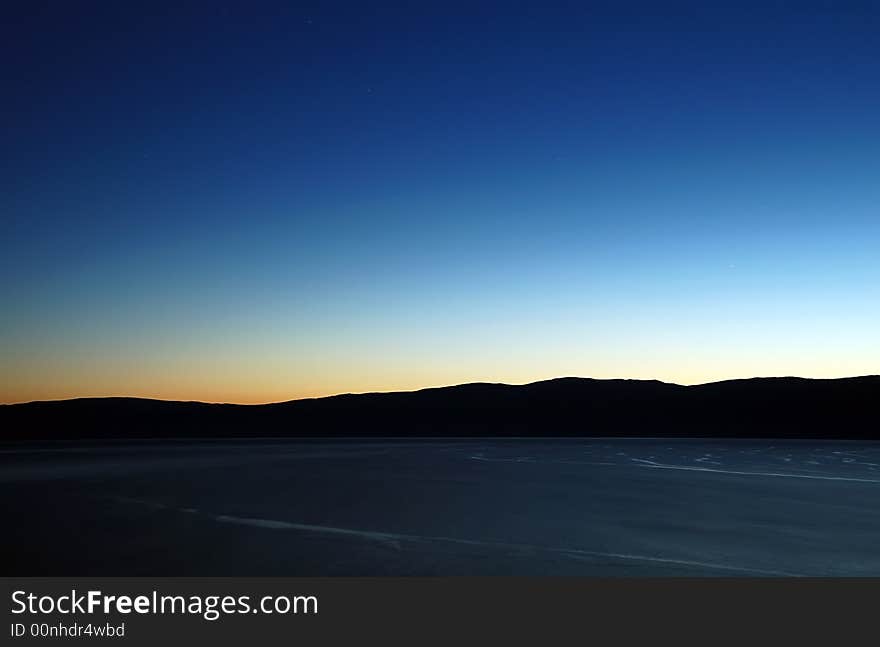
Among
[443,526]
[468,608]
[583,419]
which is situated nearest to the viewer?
[468,608]

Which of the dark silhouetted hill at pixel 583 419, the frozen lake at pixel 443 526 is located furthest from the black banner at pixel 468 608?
the dark silhouetted hill at pixel 583 419

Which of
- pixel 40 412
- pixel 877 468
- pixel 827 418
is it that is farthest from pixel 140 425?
pixel 877 468

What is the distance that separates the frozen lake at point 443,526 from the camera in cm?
961

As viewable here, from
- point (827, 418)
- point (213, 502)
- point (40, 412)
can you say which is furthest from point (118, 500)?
point (40, 412)

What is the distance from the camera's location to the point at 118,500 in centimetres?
1725

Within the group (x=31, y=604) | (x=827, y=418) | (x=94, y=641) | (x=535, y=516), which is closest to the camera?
(x=94, y=641)

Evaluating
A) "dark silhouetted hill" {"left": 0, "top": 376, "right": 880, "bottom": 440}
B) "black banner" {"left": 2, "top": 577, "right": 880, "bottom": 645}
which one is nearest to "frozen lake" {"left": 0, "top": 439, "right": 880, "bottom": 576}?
"black banner" {"left": 2, "top": 577, "right": 880, "bottom": 645}

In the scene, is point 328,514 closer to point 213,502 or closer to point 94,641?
point 213,502

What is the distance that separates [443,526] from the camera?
13000 millimetres

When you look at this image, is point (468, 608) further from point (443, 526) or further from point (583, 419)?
point (583, 419)

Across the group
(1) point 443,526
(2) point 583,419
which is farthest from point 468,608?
(2) point 583,419

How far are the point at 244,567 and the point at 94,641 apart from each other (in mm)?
2967

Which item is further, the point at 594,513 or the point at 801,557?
the point at 594,513

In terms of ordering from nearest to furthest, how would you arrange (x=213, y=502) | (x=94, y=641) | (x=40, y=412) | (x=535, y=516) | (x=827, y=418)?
(x=94, y=641)
(x=535, y=516)
(x=213, y=502)
(x=827, y=418)
(x=40, y=412)
